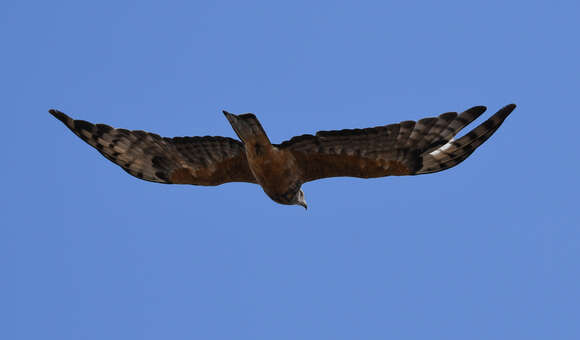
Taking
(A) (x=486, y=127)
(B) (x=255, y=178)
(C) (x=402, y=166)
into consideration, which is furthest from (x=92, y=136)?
(A) (x=486, y=127)

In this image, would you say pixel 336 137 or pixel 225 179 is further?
pixel 225 179

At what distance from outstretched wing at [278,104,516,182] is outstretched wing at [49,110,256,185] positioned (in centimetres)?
113

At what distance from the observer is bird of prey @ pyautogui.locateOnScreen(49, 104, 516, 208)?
45.1ft

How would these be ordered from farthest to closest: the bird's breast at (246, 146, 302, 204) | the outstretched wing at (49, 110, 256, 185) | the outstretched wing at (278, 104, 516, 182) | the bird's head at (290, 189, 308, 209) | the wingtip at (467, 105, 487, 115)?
the bird's head at (290, 189, 308, 209), the outstretched wing at (49, 110, 256, 185), the bird's breast at (246, 146, 302, 204), the outstretched wing at (278, 104, 516, 182), the wingtip at (467, 105, 487, 115)

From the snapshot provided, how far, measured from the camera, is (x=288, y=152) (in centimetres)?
1423

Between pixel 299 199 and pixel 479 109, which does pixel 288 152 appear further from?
pixel 479 109

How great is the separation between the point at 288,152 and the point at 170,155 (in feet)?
6.86

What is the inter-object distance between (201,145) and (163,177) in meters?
0.92

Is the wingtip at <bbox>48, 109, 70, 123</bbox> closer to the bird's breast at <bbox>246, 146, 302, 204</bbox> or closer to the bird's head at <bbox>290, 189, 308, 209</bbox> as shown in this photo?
the bird's breast at <bbox>246, 146, 302, 204</bbox>

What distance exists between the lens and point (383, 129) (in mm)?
13797

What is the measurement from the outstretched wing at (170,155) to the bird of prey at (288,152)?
0.06 ft

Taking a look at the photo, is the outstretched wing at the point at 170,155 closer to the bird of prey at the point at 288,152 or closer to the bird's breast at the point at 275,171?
the bird of prey at the point at 288,152

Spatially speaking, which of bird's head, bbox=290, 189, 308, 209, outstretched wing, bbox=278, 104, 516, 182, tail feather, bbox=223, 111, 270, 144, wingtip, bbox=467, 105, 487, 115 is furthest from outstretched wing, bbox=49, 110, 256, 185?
wingtip, bbox=467, 105, 487, 115

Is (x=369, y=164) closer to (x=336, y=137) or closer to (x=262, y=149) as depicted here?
(x=336, y=137)
